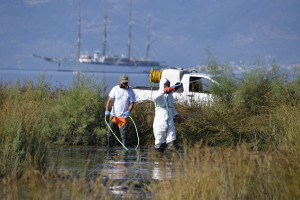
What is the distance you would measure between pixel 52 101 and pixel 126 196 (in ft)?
29.9

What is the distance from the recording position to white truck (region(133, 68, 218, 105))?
1847 centimetres

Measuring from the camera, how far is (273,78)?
62.5 feet

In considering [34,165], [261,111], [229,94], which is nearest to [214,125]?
[261,111]

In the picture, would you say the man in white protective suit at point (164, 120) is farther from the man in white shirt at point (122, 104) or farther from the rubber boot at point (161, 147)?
the man in white shirt at point (122, 104)

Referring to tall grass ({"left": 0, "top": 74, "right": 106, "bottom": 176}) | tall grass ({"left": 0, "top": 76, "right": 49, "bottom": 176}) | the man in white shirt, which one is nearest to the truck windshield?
tall grass ({"left": 0, "top": 74, "right": 106, "bottom": 176})

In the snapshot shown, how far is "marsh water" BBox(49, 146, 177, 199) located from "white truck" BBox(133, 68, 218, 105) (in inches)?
130

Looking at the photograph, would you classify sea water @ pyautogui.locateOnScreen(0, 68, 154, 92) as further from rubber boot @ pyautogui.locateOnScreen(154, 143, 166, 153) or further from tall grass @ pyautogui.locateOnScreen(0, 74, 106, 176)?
rubber boot @ pyautogui.locateOnScreen(154, 143, 166, 153)

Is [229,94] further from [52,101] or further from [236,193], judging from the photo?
[236,193]

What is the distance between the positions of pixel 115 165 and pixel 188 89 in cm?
794

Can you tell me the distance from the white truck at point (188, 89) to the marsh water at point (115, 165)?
3293 millimetres

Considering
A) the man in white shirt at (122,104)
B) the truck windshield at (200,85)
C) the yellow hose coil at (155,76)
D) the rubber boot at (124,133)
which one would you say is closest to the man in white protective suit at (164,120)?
the man in white shirt at (122,104)

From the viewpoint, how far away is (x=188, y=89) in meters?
19.7

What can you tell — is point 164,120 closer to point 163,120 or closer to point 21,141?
point 163,120

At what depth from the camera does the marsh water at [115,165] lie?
976 cm
